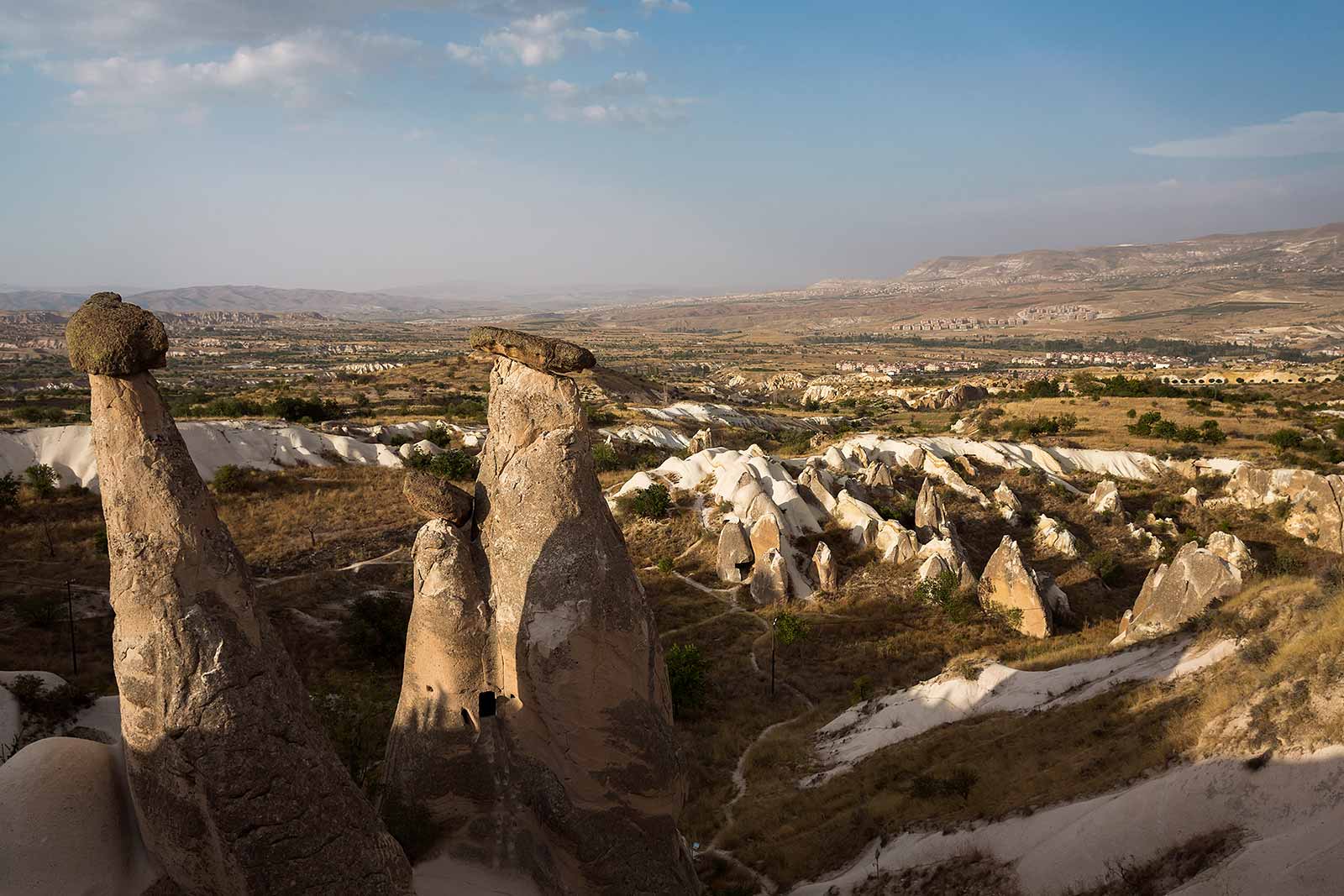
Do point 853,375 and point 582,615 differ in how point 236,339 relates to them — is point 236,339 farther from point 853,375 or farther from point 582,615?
point 582,615

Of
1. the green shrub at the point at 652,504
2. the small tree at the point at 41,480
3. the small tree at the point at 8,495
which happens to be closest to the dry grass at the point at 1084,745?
the green shrub at the point at 652,504

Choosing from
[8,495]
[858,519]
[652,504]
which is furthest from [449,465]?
[858,519]

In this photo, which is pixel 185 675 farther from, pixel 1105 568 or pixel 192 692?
pixel 1105 568

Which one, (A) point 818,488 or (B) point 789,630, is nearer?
(B) point 789,630

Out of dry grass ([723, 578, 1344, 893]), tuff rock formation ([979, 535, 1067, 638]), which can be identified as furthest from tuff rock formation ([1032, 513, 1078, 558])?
dry grass ([723, 578, 1344, 893])

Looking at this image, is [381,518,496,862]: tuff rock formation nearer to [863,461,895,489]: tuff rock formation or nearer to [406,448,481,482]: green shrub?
[863,461,895,489]: tuff rock formation

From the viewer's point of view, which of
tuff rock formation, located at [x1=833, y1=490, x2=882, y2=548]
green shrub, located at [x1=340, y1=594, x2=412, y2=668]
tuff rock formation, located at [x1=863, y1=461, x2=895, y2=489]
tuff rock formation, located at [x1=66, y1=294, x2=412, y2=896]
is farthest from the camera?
tuff rock formation, located at [x1=863, y1=461, x2=895, y2=489]
